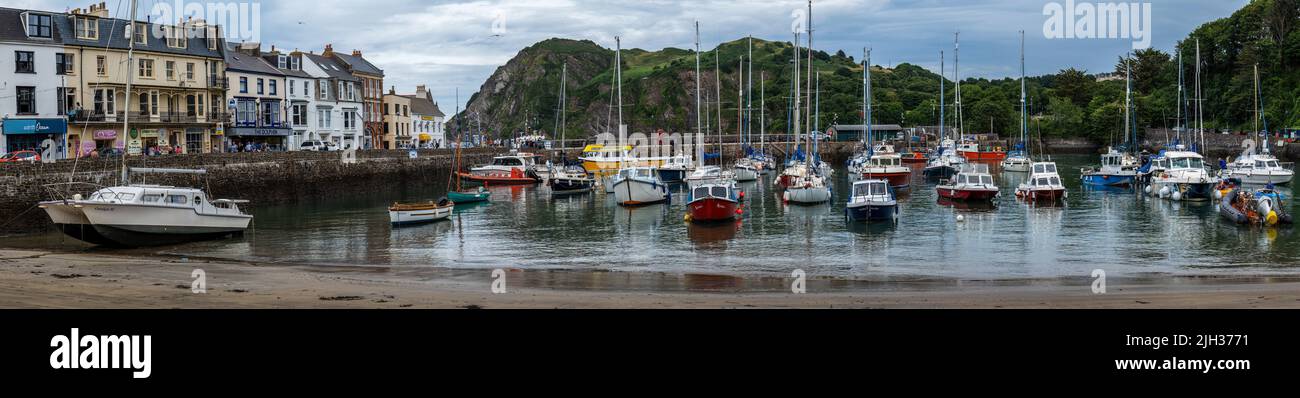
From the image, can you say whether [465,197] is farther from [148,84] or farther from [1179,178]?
[1179,178]

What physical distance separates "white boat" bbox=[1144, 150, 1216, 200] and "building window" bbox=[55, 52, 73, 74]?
54245 mm

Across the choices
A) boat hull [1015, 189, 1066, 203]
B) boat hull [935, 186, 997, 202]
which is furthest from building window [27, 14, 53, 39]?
boat hull [1015, 189, 1066, 203]

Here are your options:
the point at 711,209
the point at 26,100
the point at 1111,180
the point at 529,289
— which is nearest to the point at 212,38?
the point at 26,100

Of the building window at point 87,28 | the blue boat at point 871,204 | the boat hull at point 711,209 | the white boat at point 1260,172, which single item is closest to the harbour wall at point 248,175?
the building window at point 87,28

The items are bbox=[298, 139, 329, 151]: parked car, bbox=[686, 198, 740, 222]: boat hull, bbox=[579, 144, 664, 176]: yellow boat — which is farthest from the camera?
bbox=[298, 139, 329, 151]: parked car

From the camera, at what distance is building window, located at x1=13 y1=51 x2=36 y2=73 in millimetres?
48562

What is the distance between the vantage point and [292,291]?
20734 mm

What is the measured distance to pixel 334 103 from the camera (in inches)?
2997

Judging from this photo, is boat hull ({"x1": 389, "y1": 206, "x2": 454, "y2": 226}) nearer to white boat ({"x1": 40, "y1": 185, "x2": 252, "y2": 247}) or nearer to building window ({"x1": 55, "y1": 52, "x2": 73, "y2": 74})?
white boat ({"x1": 40, "y1": 185, "x2": 252, "y2": 247})

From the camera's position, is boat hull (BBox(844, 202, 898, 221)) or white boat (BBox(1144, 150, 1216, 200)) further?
white boat (BBox(1144, 150, 1216, 200))

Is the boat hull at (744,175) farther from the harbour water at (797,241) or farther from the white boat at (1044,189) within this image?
the white boat at (1044,189)

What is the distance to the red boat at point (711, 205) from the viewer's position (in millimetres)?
38594

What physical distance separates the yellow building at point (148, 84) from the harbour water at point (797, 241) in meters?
11.6
